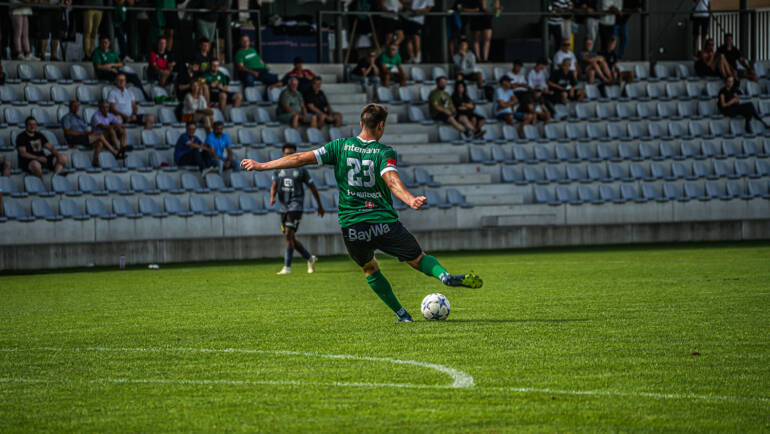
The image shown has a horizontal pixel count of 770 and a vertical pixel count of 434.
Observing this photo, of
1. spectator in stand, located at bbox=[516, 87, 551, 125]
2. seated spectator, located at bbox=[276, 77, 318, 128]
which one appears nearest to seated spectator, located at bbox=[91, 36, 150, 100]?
seated spectator, located at bbox=[276, 77, 318, 128]

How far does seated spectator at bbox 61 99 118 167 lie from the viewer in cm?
2106

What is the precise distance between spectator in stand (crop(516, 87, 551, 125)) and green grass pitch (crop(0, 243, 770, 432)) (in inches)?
491

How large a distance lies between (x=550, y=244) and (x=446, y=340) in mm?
15321

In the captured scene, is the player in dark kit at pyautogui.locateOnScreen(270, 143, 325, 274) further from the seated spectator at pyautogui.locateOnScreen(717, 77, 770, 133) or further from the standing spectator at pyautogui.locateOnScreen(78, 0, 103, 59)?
the seated spectator at pyautogui.locateOnScreen(717, 77, 770, 133)

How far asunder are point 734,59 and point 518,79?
6620 millimetres

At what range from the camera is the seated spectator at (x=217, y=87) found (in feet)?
76.3

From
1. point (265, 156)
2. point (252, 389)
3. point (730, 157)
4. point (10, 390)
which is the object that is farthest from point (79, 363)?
point (730, 157)

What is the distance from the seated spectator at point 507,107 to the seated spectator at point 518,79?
199 millimetres

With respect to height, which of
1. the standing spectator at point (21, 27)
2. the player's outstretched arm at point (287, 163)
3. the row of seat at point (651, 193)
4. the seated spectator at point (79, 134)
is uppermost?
the standing spectator at point (21, 27)

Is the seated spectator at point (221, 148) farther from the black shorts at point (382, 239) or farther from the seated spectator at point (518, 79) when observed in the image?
the black shorts at point (382, 239)

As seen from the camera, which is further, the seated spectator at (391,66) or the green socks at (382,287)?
the seated spectator at (391,66)

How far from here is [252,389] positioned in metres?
5.80

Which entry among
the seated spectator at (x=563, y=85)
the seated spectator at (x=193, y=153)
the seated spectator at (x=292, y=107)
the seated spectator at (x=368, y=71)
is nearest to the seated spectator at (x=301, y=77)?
the seated spectator at (x=292, y=107)

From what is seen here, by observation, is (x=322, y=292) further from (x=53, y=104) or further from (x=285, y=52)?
(x=285, y=52)
